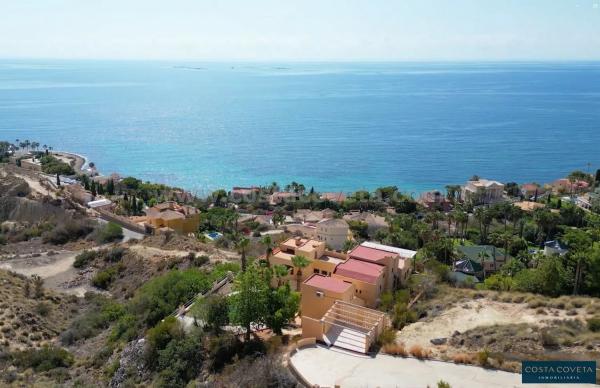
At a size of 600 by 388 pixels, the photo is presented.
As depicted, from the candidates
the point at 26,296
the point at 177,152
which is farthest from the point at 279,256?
the point at 177,152

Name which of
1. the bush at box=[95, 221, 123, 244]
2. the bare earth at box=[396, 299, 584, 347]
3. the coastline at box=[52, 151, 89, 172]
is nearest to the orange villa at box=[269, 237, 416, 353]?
the bare earth at box=[396, 299, 584, 347]

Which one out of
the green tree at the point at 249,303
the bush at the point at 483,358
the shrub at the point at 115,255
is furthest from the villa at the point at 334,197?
the bush at the point at 483,358

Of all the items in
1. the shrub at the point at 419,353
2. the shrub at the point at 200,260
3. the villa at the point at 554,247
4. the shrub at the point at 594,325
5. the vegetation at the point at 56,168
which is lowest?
the vegetation at the point at 56,168

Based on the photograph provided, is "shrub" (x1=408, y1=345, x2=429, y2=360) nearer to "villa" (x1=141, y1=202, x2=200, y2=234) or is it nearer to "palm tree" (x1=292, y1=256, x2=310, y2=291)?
"palm tree" (x1=292, y1=256, x2=310, y2=291)

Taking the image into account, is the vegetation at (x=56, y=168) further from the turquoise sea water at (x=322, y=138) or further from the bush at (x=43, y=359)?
the bush at (x=43, y=359)

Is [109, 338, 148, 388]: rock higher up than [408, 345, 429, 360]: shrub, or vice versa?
[408, 345, 429, 360]: shrub

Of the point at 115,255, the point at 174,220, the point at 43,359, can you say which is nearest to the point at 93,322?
the point at 43,359

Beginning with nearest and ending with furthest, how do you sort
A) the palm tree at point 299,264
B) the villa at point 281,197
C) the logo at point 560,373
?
1. the logo at point 560,373
2. the palm tree at point 299,264
3. the villa at point 281,197
